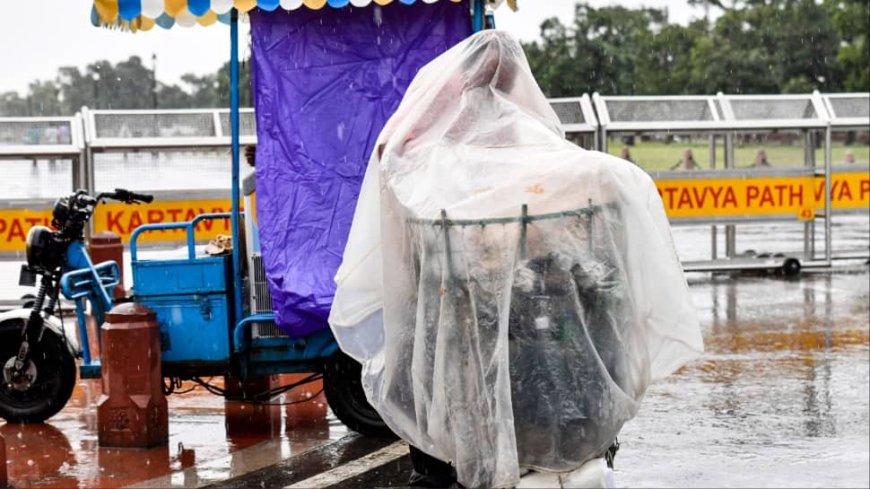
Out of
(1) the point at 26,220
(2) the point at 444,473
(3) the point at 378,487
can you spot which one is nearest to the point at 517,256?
(2) the point at 444,473

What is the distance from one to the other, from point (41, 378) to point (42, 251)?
0.81 m

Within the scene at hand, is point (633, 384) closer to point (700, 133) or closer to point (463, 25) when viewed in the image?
point (463, 25)

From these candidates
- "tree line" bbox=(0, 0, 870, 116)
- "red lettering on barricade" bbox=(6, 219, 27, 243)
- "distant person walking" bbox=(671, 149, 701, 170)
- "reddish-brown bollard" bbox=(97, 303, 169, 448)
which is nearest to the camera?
"reddish-brown bollard" bbox=(97, 303, 169, 448)

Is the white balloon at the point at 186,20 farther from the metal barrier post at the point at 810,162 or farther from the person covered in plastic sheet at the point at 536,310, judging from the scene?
the metal barrier post at the point at 810,162

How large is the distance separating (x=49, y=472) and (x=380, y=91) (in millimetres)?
2751

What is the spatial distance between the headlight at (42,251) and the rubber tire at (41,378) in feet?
1.35

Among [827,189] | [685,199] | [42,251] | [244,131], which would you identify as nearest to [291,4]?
[42,251]

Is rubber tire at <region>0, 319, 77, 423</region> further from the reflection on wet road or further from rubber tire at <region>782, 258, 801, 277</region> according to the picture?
rubber tire at <region>782, 258, 801, 277</region>

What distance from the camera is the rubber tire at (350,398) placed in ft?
23.1

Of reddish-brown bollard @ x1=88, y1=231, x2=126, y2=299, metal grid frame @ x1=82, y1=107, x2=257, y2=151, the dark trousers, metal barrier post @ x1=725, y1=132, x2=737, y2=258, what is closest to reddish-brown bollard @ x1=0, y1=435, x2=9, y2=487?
the dark trousers

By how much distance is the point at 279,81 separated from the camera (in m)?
6.97

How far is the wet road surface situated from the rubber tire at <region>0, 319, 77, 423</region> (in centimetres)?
10

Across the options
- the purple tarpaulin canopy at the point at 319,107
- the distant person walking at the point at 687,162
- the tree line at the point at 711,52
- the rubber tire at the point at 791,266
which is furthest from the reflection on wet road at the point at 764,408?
the tree line at the point at 711,52

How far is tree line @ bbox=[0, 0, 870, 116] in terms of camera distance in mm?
48312
